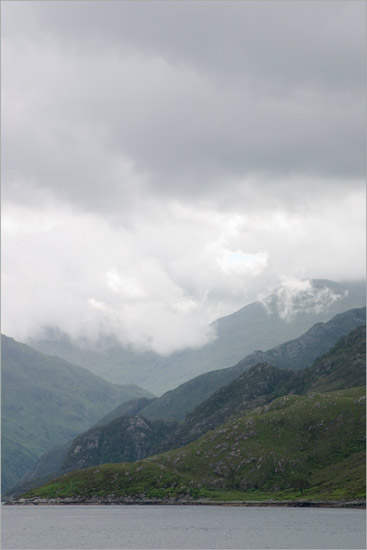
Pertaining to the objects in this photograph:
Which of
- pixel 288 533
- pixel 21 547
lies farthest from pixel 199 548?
pixel 21 547

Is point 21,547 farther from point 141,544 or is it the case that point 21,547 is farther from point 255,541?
point 255,541

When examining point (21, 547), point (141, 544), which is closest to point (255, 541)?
point (141, 544)

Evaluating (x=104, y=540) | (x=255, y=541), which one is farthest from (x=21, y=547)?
(x=255, y=541)

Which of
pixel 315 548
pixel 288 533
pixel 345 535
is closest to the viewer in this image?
pixel 315 548

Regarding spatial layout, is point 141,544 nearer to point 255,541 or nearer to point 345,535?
point 255,541

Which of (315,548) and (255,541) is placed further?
(255,541)

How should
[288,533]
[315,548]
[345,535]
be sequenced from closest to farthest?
[315,548] → [345,535] → [288,533]

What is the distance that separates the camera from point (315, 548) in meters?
160

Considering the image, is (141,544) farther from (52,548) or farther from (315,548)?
(315,548)

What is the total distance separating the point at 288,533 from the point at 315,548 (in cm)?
3558

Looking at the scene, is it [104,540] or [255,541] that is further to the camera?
[104,540]

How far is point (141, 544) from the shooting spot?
18350 centimetres

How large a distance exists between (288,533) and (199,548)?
37.5m

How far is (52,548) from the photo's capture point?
180m
